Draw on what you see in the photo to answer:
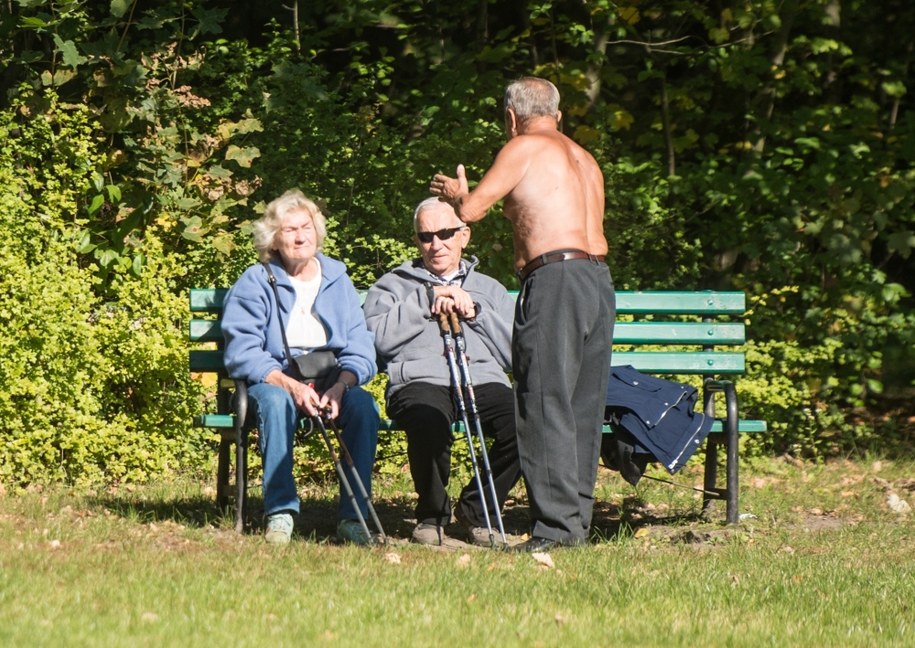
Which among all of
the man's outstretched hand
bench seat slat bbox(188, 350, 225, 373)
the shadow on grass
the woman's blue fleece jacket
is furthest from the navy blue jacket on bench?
bench seat slat bbox(188, 350, 225, 373)

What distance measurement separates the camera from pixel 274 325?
628cm

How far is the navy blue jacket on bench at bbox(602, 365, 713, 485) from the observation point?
20.3 feet

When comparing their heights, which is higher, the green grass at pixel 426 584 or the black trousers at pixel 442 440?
the black trousers at pixel 442 440

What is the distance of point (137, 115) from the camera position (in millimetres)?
8641

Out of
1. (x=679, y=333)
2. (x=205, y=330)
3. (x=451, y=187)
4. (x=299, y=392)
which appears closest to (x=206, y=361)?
(x=205, y=330)

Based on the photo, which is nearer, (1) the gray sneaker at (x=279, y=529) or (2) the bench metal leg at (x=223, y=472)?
(1) the gray sneaker at (x=279, y=529)

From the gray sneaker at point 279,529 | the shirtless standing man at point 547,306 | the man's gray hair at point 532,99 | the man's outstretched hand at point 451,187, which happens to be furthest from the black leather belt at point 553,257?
the gray sneaker at point 279,529

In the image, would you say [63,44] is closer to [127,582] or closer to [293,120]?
[293,120]

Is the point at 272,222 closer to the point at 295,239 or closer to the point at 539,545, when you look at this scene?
the point at 295,239

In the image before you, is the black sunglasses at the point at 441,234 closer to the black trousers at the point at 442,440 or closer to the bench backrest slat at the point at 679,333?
the black trousers at the point at 442,440

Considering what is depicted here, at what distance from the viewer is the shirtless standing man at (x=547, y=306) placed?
572cm

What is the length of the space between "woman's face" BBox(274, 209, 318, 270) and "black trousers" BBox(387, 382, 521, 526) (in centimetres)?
73

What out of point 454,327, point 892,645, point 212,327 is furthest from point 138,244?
point 892,645

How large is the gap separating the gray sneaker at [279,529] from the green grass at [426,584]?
0.05m
